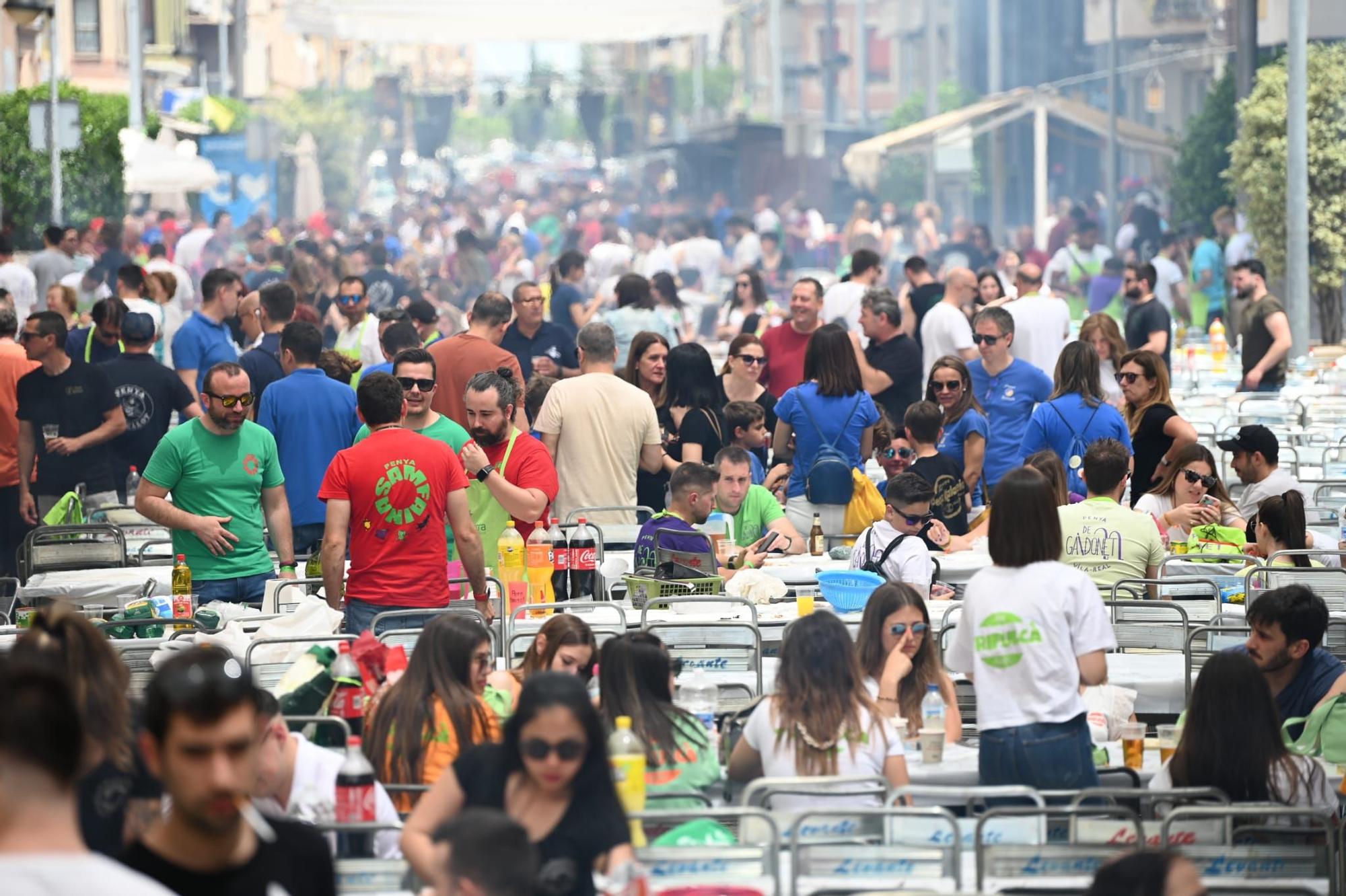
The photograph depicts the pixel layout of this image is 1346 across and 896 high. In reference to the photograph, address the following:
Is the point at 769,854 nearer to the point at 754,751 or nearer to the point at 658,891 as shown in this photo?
the point at 658,891

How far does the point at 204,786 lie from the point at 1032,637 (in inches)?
122

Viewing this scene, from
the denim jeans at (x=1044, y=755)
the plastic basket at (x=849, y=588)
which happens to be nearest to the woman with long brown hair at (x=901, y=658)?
the denim jeans at (x=1044, y=755)

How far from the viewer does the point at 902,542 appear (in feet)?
29.4

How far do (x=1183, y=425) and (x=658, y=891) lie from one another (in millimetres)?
6333

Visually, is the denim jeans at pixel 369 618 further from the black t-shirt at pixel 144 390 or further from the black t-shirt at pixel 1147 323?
the black t-shirt at pixel 1147 323

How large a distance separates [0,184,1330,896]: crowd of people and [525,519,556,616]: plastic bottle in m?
0.19

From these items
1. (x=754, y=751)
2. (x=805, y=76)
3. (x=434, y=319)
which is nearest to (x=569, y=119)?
(x=805, y=76)

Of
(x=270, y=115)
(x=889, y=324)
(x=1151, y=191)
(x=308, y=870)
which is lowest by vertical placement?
(x=308, y=870)

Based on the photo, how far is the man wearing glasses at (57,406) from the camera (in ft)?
A: 38.1

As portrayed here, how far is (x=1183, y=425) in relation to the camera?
10.9 m

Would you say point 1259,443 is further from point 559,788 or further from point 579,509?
point 559,788

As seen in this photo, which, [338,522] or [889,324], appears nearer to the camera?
[338,522]

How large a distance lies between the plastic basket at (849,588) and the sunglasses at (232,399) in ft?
8.38

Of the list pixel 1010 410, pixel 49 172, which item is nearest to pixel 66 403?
pixel 1010 410
